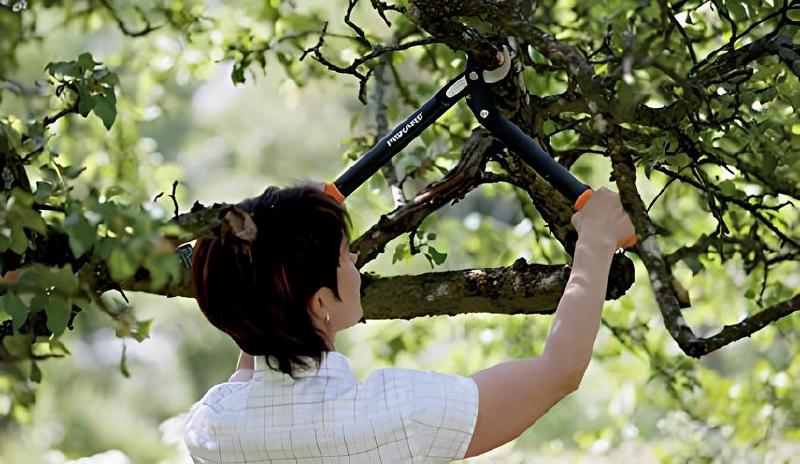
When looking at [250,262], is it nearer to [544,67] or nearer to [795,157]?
[544,67]

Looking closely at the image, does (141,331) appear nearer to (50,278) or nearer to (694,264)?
(50,278)

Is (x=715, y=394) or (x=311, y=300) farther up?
(x=715, y=394)

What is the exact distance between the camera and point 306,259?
1.49 m

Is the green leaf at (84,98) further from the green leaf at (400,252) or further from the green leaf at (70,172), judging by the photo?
the green leaf at (400,252)

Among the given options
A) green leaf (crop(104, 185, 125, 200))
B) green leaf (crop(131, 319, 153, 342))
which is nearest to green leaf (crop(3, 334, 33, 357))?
green leaf (crop(131, 319, 153, 342))

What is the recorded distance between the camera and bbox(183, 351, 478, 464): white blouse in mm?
1403

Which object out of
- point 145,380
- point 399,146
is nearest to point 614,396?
point 399,146

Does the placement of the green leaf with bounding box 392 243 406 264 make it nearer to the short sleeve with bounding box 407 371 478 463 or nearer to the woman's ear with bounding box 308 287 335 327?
the woman's ear with bounding box 308 287 335 327

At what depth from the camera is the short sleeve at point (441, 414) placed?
4.59 ft

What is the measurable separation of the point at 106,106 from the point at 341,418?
1.96 ft

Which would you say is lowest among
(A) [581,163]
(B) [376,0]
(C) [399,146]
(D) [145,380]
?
(C) [399,146]

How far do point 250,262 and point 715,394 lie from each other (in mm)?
2645

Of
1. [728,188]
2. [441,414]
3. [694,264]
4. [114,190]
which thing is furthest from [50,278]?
[694,264]

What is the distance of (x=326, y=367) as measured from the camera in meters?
1.48
